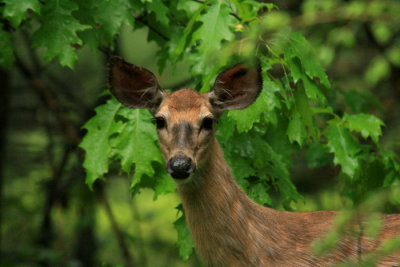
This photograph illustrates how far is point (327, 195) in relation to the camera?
7629 mm

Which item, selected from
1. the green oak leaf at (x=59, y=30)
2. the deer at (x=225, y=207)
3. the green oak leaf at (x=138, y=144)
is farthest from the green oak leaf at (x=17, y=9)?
the green oak leaf at (x=138, y=144)

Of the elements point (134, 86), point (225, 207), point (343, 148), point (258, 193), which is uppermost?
point (134, 86)

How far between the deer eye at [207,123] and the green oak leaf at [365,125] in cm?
160

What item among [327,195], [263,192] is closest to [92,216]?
[327,195]

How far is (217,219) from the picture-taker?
435 centimetres

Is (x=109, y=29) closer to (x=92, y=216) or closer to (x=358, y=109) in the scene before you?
(x=358, y=109)

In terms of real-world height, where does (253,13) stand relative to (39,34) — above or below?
above

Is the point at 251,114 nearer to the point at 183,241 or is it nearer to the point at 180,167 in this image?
the point at 180,167

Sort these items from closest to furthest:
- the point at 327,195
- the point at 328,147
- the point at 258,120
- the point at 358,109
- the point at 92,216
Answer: the point at 258,120 → the point at 328,147 → the point at 358,109 → the point at 327,195 → the point at 92,216

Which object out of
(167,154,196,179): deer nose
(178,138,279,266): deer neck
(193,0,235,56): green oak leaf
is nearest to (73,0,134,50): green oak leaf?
(193,0,235,56): green oak leaf

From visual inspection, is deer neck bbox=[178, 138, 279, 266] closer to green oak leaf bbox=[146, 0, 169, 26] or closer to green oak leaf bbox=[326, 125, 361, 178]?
green oak leaf bbox=[326, 125, 361, 178]

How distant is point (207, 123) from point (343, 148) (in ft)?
5.18

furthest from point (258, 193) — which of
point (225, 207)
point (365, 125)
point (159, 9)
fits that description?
point (159, 9)

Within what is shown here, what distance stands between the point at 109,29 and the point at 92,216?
3.94 meters
